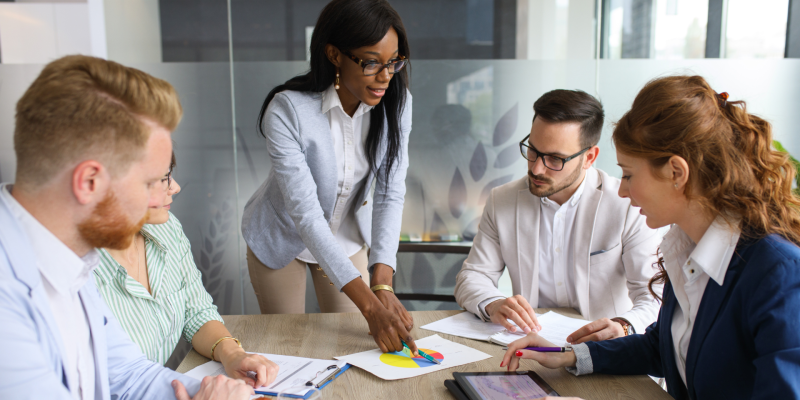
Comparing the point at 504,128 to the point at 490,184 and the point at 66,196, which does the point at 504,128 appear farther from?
the point at 66,196

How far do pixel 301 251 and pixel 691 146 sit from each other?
4.32 ft

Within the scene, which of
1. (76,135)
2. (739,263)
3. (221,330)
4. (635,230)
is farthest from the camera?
(635,230)

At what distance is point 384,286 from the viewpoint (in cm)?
161

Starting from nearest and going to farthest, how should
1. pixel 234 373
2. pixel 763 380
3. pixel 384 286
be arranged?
1. pixel 763 380
2. pixel 234 373
3. pixel 384 286

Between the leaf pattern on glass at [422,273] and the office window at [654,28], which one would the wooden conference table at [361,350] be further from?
the office window at [654,28]

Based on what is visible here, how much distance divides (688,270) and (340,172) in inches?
45.2

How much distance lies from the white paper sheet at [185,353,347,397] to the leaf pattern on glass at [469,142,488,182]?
2187mm

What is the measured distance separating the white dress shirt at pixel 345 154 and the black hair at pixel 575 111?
597 mm

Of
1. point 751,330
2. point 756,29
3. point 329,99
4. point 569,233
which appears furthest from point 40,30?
point 756,29

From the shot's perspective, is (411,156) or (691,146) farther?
(411,156)

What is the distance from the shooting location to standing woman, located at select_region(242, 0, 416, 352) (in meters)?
1.60

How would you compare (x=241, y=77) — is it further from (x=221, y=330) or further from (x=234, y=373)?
(x=234, y=373)

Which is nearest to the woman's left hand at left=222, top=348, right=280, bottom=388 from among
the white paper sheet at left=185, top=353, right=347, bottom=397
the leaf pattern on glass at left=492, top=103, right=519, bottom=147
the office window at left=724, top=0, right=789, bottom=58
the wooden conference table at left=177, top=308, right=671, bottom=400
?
the white paper sheet at left=185, top=353, right=347, bottom=397

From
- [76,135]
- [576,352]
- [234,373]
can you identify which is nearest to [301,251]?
[234,373]
